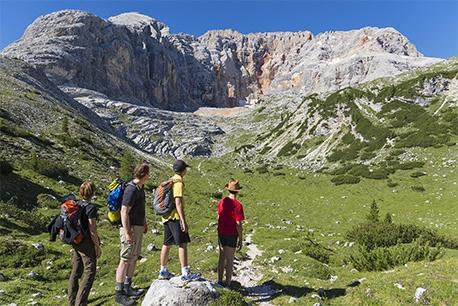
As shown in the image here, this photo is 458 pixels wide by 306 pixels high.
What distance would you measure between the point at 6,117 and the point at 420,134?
171ft

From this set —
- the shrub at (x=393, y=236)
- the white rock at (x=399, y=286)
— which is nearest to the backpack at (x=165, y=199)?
the white rock at (x=399, y=286)

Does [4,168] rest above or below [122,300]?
above

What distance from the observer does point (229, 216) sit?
1080cm

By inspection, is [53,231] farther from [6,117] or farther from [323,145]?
[323,145]

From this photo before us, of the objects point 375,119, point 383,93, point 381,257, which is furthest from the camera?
point 383,93

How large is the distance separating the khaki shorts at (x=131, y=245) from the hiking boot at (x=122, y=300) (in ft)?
2.95

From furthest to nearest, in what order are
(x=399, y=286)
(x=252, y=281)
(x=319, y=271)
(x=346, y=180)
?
(x=346, y=180) < (x=319, y=271) < (x=252, y=281) < (x=399, y=286)

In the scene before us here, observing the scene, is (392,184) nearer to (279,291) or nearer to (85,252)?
(279,291)

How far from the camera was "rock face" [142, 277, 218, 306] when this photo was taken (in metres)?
8.50

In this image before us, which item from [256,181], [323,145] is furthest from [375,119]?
[256,181]

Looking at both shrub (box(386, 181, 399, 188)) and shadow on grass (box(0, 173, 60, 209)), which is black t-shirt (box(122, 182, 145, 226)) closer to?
shadow on grass (box(0, 173, 60, 209))

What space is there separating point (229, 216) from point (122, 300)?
3552mm

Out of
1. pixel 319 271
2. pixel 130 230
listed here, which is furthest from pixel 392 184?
pixel 130 230

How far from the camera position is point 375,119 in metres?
68.0
